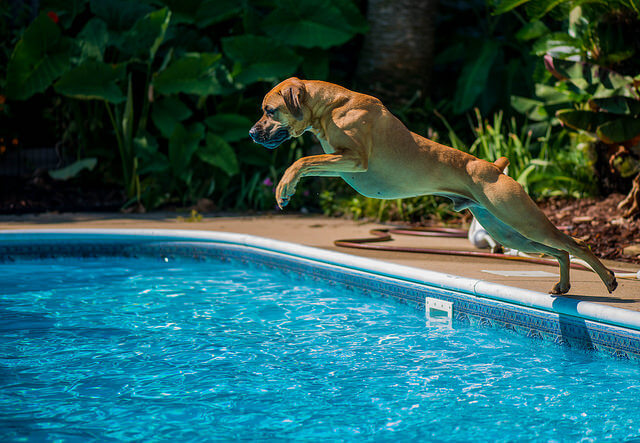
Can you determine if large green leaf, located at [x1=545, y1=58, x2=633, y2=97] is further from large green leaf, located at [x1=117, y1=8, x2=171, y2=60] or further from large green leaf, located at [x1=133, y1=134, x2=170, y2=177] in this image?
large green leaf, located at [x1=133, y1=134, x2=170, y2=177]

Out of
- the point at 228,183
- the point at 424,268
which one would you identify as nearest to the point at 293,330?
the point at 424,268

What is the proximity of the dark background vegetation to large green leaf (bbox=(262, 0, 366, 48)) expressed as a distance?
22mm

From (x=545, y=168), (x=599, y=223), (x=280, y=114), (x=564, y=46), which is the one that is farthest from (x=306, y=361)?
(x=564, y=46)

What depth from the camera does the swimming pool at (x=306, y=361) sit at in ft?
10.8

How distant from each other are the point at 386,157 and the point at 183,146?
23.6 ft

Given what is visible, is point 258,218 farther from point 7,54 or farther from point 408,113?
point 7,54

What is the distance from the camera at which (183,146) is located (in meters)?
10.8

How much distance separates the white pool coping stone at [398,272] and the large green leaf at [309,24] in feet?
15.0

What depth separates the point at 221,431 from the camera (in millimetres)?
3197

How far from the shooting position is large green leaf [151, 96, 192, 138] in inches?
425

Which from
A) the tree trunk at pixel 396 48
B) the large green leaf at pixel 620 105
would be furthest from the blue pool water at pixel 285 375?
the tree trunk at pixel 396 48

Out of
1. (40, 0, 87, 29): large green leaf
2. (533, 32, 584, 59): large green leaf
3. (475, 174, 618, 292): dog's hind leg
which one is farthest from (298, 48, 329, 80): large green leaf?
(475, 174, 618, 292): dog's hind leg

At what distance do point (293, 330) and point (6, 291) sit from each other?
117 inches

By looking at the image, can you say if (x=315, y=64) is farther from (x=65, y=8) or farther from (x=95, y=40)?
(x=65, y=8)
